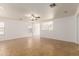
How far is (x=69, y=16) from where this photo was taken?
62.6 inches

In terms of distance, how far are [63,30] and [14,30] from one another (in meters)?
0.63

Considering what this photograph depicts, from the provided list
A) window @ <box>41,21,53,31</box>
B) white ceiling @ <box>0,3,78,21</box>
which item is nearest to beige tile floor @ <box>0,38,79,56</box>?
window @ <box>41,21,53,31</box>

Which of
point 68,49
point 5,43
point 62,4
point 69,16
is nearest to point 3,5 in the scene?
point 5,43

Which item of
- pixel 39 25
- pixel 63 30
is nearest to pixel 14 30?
pixel 39 25

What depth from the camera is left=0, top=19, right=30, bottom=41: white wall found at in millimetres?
1604

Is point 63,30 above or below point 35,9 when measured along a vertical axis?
below

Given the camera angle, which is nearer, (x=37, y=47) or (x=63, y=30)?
(x=37, y=47)

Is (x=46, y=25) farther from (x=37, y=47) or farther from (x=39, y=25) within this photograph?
(x=37, y=47)

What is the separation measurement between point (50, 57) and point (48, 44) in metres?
0.18

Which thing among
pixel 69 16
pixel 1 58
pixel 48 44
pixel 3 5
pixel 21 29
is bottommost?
pixel 1 58

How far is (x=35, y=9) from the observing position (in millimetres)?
1595

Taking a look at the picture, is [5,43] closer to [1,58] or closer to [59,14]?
[1,58]

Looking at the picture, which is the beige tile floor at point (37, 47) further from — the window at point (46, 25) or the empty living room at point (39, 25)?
the window at point (46, 25)

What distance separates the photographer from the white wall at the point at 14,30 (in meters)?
1.60
